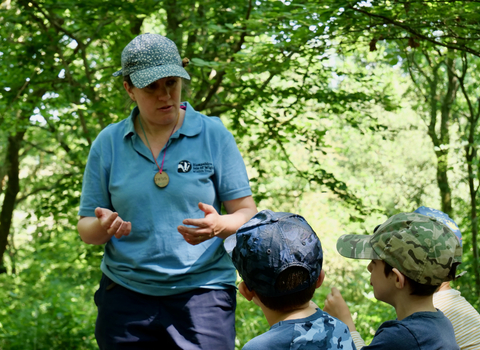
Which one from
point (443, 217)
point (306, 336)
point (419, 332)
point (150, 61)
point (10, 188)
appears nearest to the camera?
point (306, 336)

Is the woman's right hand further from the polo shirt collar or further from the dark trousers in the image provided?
the polo shirt collar

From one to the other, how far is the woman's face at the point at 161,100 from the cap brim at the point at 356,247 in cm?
88

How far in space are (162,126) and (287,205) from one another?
12419mm

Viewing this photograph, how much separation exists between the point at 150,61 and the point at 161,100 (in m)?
0.16

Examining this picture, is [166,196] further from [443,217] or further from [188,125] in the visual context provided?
[443,217]

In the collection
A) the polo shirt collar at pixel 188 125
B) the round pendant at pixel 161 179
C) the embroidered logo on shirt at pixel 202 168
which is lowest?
the round pendant at pixel 161 179

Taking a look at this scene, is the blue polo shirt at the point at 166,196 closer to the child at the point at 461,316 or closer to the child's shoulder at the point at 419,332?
the child's shoulder at the point at 419,332

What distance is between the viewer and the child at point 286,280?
141 centimetres

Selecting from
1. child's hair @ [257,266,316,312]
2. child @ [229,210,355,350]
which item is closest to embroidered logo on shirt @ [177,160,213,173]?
child @ [229,210,355,350]

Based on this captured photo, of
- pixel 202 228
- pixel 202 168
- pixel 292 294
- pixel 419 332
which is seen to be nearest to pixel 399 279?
pixel 419 332

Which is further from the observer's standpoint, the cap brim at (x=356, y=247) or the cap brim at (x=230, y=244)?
the cap brim at (x=356, y=247)

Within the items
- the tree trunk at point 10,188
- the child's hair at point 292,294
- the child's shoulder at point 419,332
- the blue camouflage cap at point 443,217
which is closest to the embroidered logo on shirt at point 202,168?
the child's hair at point 292,294

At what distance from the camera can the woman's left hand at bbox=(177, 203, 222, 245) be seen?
168 cm

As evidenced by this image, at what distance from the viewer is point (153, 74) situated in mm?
1887
